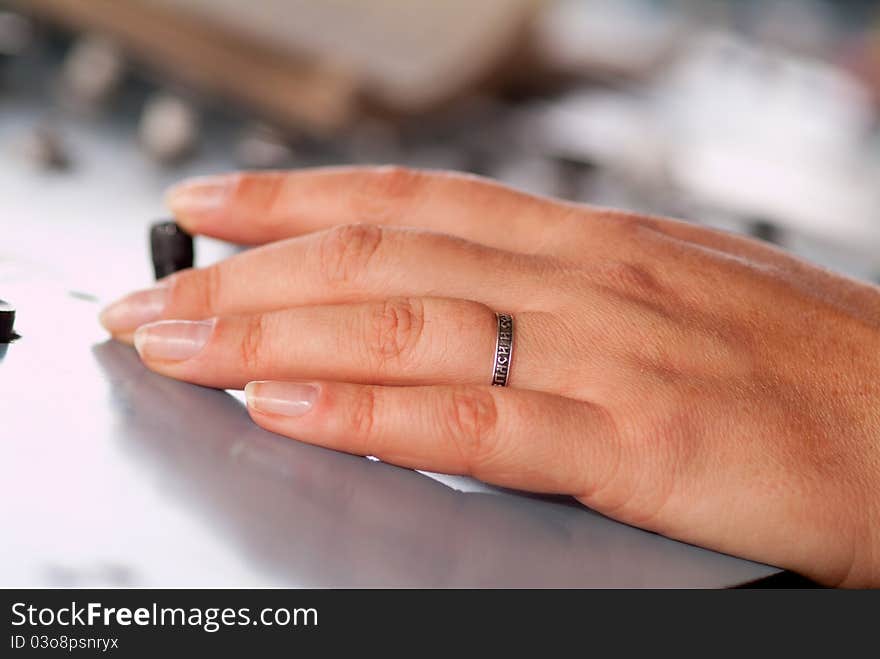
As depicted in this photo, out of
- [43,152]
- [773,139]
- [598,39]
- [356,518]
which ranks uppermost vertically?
[598,39]

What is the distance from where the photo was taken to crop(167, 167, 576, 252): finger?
91 cm

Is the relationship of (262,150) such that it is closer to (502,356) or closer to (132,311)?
(132,311)

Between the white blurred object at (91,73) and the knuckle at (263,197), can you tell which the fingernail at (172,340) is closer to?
the knuckle at (263,197)

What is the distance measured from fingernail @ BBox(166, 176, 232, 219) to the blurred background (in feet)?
0.25

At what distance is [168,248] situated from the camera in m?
0.87

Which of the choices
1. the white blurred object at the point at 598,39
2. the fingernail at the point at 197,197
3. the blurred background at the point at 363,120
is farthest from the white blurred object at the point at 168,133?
the white blurred object at the point at 598,39

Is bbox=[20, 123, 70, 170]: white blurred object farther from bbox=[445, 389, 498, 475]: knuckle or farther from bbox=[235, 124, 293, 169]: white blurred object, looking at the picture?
bbox=[445, 389, 498, 475]: knuckle

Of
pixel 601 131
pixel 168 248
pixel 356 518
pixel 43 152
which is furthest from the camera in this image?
pixel 601 131

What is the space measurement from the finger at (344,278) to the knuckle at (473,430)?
112 millimetres

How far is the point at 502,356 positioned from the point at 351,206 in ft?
0.81

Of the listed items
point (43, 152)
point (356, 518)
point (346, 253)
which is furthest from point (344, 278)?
point (43, 152)

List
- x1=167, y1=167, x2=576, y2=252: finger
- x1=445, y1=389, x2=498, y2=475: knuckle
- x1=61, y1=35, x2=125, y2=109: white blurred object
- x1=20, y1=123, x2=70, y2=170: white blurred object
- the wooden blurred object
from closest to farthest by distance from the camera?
x1=445, y1=389, x2=498, y2=475: knuckle, x1=167, y1=167, x2=576, y2=252: finger, x1=20, y1=123, x2=70, y2=170: white blurred object, x1=61, y1=35, x2=125, y2=109: white blurred object, the wooden blurred object

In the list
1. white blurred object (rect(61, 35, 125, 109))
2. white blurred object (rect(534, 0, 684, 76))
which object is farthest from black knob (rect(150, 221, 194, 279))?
white blurred object (rect(534, 0, 684, 76))

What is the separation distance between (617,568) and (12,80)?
1194mm
